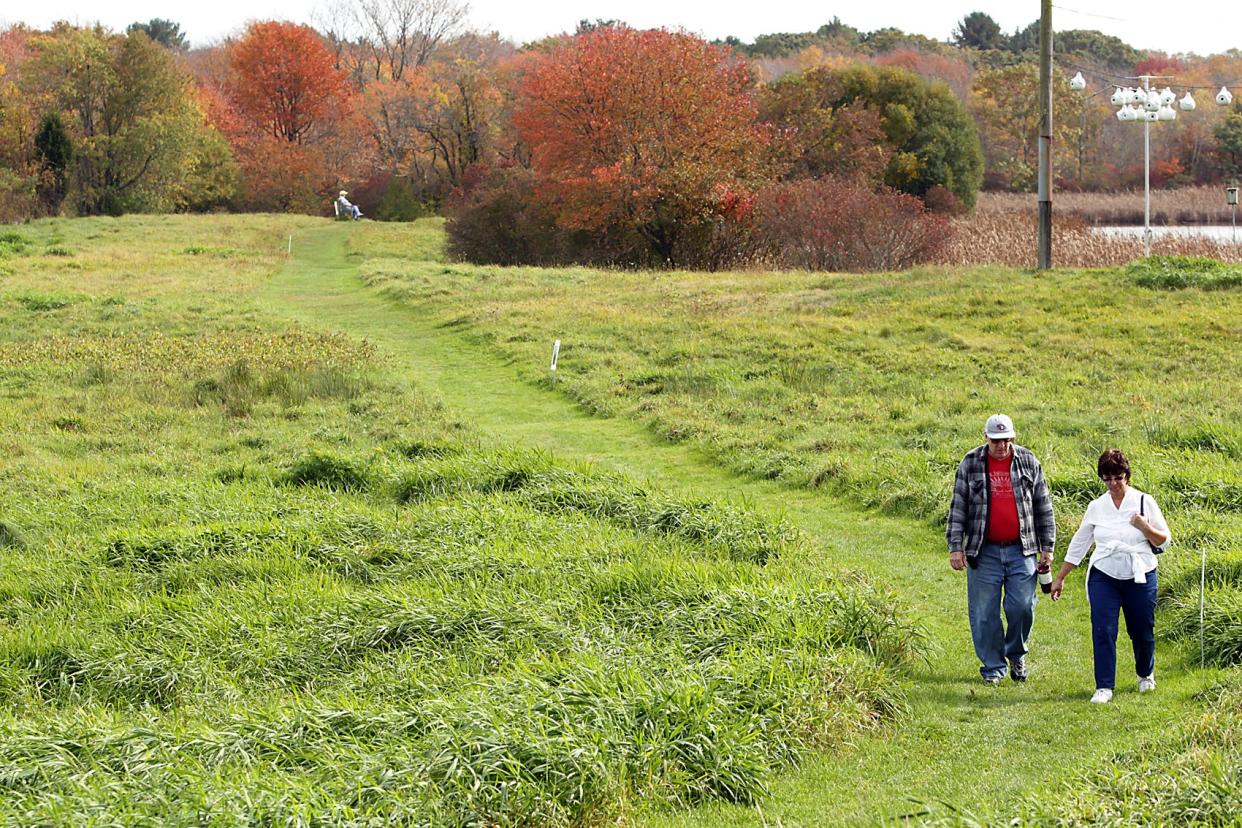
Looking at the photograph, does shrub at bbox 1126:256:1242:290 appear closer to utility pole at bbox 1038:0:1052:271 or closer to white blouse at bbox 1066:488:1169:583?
utility pole at bbox 1038:0:1052:271

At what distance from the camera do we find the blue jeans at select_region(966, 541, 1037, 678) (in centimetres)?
741

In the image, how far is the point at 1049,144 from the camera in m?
22.7

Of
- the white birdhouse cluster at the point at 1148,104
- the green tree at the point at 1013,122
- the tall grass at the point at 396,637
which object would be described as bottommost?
the tall grass at the point at 396,637

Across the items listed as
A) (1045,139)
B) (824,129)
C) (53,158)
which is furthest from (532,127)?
(53,158)

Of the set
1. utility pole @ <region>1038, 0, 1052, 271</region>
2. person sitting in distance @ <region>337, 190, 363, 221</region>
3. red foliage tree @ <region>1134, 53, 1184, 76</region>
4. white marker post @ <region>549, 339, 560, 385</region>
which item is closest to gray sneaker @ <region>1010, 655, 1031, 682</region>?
white marker post @ <region>549, 339, 560, 385</region>

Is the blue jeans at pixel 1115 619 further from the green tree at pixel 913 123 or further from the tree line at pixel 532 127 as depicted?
the green tree at pixel 913 123

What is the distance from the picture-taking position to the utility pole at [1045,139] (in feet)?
Result: 73.8

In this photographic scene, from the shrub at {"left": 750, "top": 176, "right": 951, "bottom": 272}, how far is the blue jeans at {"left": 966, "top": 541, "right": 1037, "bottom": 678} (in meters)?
24.9

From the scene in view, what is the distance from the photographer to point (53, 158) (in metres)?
54.5

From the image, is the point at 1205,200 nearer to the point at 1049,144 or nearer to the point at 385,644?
the point at 1049,144

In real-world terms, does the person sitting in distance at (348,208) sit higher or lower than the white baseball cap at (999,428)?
higher

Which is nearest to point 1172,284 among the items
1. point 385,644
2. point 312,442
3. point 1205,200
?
point 312,442

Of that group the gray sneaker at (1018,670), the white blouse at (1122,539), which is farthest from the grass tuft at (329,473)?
the white blouse at (1122,539)

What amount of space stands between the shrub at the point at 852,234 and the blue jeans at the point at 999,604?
24916 millimetres
